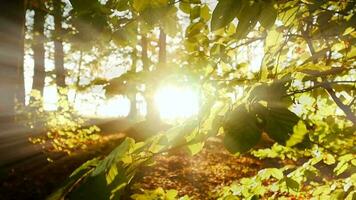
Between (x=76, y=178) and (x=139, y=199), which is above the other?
(x=76, y=178)

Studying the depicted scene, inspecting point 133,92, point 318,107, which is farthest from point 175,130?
point 318,107

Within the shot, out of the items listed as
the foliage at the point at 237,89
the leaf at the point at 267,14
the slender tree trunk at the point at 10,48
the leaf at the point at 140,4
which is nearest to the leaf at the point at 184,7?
the foliage at the point at 237,89

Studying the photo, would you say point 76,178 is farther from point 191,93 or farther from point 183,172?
point 183,172

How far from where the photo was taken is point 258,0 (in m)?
Answer: 1.07

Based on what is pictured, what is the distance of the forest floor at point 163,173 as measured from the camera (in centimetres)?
893

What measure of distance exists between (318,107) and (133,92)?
145cm

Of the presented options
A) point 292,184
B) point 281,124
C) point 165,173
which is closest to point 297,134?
point 281,124

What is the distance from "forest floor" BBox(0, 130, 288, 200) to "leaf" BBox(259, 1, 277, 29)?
6034 millimetres

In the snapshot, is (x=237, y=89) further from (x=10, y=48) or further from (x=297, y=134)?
(x=10, y=48)

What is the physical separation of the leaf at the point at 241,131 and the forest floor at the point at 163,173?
6044 mm

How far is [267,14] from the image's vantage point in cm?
111

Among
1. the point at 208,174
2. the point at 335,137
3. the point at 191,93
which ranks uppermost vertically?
the point at 191,93

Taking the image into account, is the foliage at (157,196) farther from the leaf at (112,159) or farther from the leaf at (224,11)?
the leaf at (224,11)

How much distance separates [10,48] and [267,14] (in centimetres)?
302
